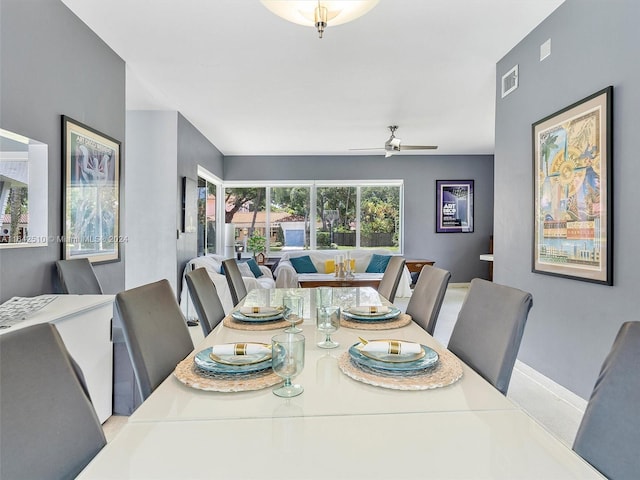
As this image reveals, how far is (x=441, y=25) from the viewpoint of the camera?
266 cm

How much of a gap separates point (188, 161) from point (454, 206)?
16.3 feet

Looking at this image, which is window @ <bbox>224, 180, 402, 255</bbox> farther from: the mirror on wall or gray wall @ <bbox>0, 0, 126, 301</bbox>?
the mirror on wall

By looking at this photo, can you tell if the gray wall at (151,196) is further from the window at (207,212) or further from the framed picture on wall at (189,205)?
the window at (207,212)

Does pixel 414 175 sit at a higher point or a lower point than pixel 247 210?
higher

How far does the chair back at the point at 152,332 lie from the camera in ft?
3.75

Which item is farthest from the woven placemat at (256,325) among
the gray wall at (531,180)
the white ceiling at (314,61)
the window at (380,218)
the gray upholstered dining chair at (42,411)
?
the window at (380,218)

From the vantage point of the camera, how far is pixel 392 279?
256 cm

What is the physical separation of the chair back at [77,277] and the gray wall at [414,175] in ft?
16.0

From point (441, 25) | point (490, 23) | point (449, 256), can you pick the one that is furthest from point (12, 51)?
point (449, 256)

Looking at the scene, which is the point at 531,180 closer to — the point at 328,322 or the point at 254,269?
the point at 328,322

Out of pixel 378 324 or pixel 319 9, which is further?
pixel 378 324

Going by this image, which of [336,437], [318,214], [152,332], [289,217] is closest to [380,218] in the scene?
[318,214]

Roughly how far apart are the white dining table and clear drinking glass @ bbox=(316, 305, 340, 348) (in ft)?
1.10

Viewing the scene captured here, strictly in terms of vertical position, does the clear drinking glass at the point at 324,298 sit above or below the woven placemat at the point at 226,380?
above
